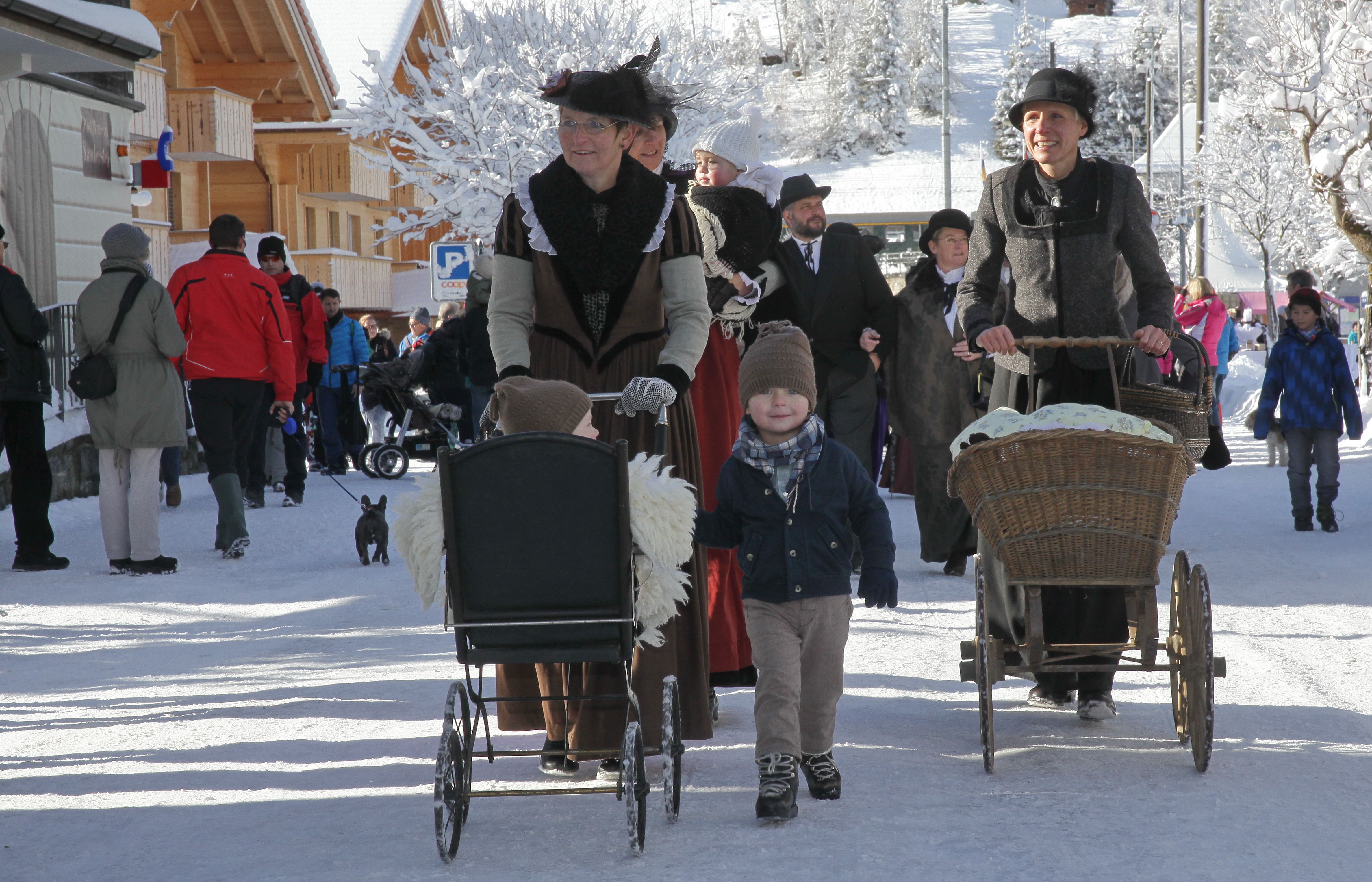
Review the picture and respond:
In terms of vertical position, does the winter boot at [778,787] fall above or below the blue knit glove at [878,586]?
below

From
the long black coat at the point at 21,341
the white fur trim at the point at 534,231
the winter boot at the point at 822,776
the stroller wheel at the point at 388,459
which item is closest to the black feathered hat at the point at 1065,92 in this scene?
the white fur trim at the point at 534,231

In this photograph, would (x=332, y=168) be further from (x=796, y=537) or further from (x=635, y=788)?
(x=635, y=788)

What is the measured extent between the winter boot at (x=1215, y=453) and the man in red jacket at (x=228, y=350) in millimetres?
6930

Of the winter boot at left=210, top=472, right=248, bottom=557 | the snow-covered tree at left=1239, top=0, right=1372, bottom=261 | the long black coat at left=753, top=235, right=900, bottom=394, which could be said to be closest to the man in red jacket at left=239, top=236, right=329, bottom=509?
the winter boot at left=210, top=472, right=248, bottom=557

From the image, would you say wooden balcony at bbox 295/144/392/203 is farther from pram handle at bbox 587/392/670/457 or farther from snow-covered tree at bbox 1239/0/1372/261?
pram handle at bbox 587/392/670/457

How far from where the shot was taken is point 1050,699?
5504 millimetres

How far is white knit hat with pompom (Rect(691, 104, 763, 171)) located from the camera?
5.66 m

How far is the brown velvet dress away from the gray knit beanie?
18.9 feet

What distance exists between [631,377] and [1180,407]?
1.78 meters

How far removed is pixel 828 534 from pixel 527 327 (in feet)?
3.70

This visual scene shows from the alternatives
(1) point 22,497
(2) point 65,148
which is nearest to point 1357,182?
(2) point 65,148

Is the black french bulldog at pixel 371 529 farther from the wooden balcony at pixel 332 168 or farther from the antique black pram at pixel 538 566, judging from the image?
the wooden balcony at pixel 332 168

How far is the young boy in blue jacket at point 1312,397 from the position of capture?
11164mm

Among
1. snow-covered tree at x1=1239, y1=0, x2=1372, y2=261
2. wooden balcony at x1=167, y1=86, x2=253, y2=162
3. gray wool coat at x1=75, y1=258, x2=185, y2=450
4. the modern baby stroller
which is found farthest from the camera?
wooden balcony at x1=167, y1=86, x2=253, y2=162
